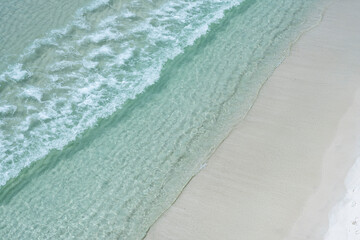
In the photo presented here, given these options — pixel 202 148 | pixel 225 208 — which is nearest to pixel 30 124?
pixel 202 148

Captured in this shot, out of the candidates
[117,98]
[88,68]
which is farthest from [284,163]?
[88,68]

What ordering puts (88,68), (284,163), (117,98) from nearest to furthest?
(284,163) → (117,98) → (88,68)

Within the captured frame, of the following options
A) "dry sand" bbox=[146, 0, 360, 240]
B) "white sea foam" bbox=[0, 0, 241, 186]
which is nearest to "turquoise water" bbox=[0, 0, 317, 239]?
"white sea foam" bbox=[0, 0, 241, 186]

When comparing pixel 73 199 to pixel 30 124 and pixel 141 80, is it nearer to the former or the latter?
pixel 30 124

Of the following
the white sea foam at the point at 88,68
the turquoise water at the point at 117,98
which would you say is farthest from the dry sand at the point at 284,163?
the white sea foam at the point at 88,68

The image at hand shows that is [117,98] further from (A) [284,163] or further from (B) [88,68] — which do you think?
(A) [284,163]

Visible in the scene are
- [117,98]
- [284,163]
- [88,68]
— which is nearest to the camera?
[284,163]

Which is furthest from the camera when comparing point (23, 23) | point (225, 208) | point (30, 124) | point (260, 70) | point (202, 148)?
point (23, 23)
